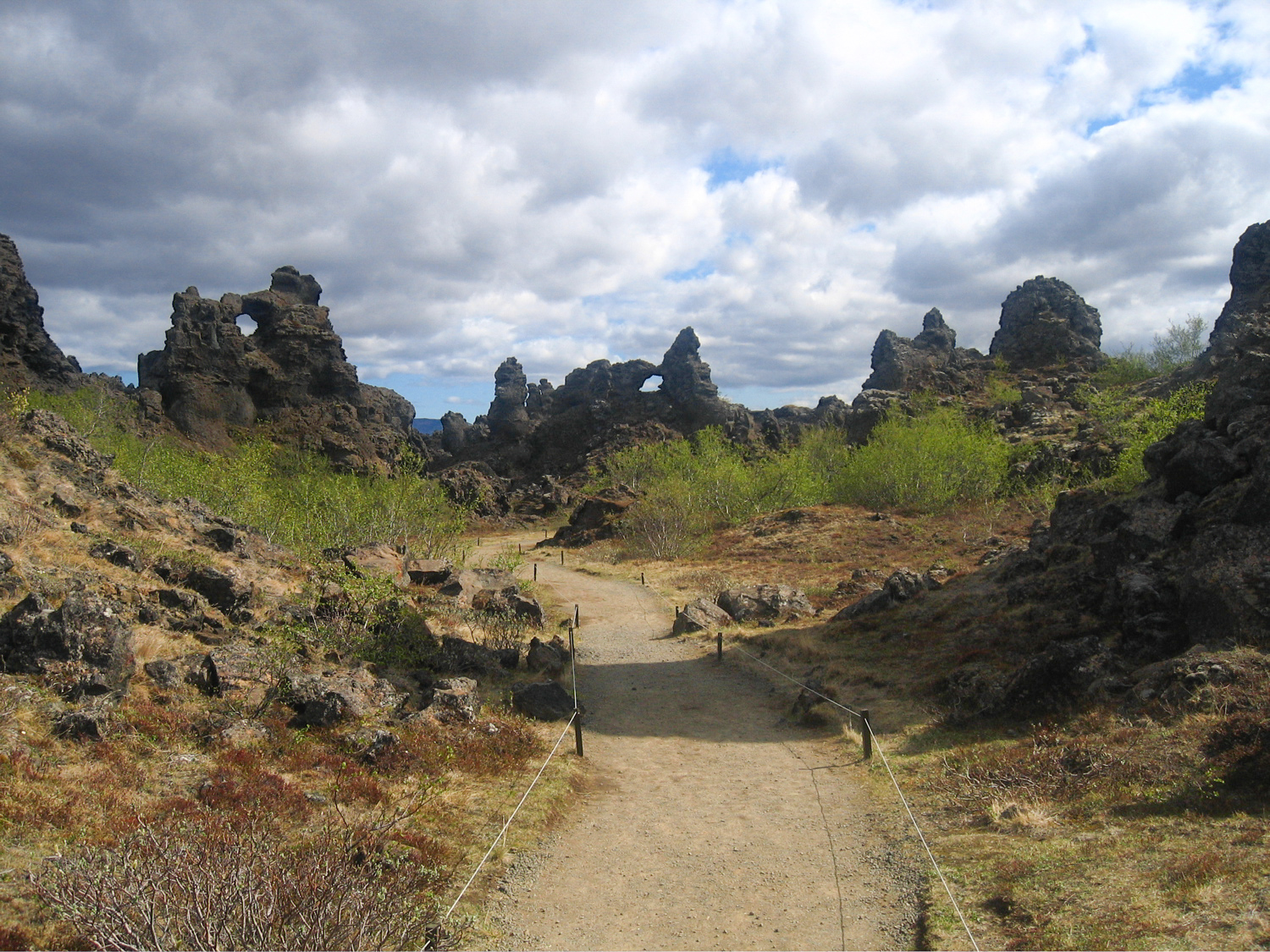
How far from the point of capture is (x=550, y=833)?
27.8 feet

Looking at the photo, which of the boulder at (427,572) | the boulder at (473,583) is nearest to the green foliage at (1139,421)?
the boulder at (473,583)

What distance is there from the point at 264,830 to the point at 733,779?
6.58 meters

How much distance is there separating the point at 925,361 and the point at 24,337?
76.2m

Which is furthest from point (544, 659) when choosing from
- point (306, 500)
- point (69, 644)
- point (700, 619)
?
point (306, 500)

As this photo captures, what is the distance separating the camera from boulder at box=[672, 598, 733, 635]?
67.5 ft

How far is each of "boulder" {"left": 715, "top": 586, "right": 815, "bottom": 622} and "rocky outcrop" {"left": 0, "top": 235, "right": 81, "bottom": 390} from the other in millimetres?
42738

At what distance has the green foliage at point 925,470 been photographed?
40.2 meters

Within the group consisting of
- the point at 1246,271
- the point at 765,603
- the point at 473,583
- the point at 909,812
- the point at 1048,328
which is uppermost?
the point at 1246,271

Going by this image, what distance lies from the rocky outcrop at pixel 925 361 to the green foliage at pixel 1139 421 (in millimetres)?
27955

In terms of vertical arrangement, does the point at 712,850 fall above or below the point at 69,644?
below

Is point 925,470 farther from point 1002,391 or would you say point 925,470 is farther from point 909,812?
point 909,812

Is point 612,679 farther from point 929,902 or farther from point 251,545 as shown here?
point 929,902

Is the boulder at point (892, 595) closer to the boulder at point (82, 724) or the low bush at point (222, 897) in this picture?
the low bush at point (222, 897)

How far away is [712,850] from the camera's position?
8.20m
